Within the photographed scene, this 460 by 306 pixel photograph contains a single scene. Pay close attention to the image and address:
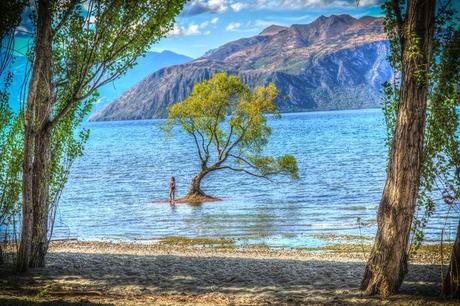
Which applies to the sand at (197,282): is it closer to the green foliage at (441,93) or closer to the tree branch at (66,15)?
the green foliage at (441,93)

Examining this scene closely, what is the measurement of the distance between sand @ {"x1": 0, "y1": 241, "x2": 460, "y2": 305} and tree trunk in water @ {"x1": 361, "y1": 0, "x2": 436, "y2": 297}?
1.46m

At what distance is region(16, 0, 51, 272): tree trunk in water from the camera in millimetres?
17984

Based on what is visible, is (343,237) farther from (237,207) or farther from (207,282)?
(237,207)

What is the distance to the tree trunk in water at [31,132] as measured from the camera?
59.0 ft

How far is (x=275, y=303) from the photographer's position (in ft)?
47.4

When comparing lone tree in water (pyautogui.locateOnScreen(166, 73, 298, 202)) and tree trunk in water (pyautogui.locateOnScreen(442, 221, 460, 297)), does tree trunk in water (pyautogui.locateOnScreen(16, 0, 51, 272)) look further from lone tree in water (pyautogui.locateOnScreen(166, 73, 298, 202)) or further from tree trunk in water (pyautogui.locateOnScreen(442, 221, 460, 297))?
lone tree in water (pyautogui.locateOnScreen(166, 73, 298, 202))

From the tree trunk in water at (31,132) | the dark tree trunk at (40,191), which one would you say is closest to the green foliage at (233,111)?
the dark tree trunk at (40,191)

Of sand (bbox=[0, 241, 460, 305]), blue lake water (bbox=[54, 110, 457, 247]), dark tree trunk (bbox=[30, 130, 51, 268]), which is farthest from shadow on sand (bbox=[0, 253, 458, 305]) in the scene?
blue lake water (bbox=[54, 110, 457, 247])

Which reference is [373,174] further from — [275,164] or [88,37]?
[88,37]

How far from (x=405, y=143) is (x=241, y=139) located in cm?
4544

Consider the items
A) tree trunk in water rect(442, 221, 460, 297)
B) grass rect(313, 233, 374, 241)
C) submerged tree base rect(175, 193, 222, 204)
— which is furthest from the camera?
submerged tree base rect(175, 193, 222, 204)

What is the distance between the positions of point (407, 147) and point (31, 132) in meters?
11.7

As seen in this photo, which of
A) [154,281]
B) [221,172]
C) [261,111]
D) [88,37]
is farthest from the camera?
[221,172]

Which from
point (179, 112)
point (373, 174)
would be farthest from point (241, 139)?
point (373, 174)
